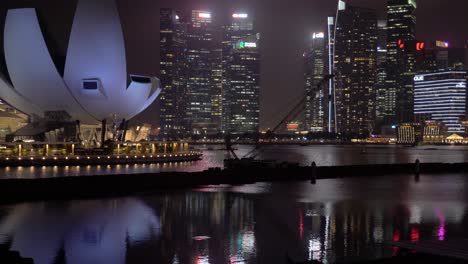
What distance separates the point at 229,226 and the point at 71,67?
45701 millimetres

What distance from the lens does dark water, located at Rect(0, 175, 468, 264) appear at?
1020cm

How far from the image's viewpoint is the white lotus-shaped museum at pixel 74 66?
54094mm

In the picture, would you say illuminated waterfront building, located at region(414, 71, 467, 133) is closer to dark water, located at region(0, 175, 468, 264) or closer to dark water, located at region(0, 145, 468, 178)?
dark water, located at region(0, 145, 468, 178)

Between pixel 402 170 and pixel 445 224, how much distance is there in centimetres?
2255

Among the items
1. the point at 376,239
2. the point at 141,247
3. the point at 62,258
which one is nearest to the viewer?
the point at 62,258

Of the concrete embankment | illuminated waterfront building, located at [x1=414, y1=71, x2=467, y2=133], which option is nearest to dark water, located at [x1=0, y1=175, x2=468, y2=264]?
the concrete embankment

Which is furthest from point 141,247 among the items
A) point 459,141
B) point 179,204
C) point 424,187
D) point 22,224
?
point 459,141

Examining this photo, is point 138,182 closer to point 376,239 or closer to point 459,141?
point 376,239

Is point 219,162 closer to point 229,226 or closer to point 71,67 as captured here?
point 71,67

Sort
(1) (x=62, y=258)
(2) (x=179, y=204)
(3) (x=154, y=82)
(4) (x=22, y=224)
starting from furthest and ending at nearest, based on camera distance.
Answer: (3) (x=154, y=82) → (2) (x=179, y=204) → (4) (x=22, y=224) → (1) (x=62, y=258)

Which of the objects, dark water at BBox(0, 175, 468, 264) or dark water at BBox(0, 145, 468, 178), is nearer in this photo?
dark water at BBox(0, 175, 468, 264)

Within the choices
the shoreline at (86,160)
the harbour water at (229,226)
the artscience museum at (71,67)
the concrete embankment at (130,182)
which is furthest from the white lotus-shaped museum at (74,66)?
the harbour water at (229,226)

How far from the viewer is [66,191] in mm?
19938

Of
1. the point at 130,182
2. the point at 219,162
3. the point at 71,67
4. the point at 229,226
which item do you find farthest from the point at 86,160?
the point at 229,226
